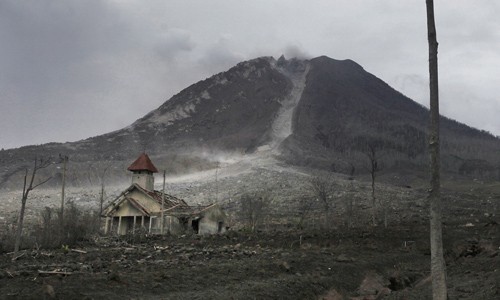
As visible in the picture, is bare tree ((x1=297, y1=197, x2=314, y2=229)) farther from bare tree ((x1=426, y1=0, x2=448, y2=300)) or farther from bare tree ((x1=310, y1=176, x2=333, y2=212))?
bare tree ((x1=426, y1=0, x2=448, y2=300))

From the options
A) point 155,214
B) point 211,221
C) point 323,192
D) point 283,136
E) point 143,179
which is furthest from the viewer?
point 283,136

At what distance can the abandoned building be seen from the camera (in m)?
42.3

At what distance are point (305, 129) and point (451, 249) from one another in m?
121

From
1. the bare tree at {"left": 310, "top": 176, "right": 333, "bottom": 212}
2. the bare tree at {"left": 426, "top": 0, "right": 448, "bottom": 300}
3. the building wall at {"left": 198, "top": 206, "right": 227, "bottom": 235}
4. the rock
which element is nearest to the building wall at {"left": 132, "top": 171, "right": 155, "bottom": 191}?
the building wall at {"left": 198, "top": 206, "right": 227, "bottom": 235}

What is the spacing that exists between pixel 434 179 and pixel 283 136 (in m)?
122

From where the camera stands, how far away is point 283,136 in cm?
13100

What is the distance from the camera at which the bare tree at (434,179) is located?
8.65 metres

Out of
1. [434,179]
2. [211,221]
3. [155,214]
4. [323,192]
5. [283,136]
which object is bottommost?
[211,221]

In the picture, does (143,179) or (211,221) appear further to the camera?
(143,179)

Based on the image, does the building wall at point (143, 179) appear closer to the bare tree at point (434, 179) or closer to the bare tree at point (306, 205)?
the bare tree at point (306, 205)

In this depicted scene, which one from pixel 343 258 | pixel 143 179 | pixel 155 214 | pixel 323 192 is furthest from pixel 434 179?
A: pixel 143 179

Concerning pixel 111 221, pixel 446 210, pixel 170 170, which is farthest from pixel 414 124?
pixel 111 221

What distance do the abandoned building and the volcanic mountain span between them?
4990 centimetres

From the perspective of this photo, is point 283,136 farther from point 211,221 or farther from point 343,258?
point 343,258
